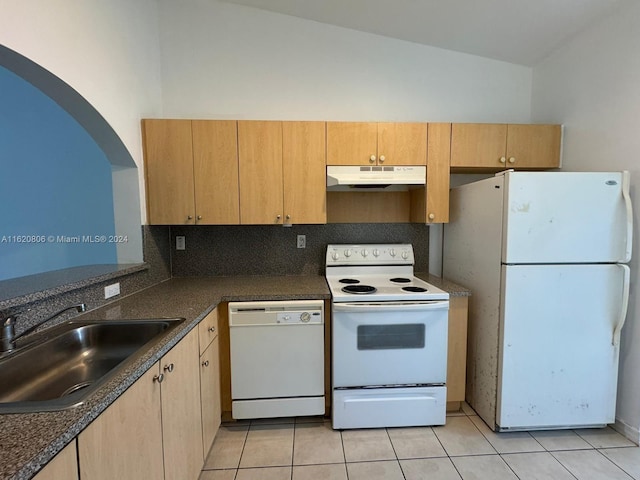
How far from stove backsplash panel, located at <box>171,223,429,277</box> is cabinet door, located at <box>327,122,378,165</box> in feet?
1.99

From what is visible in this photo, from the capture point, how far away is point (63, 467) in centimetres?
71

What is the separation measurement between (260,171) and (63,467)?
182 cm

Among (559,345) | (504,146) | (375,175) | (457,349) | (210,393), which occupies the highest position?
(504,146)

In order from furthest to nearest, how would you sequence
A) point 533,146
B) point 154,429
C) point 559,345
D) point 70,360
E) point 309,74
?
point 309,74 → point 533,146 → point 559,345 → point 70,360 → point 154,429

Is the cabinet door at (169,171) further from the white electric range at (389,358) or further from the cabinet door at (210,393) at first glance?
the white electric range at (389,358)

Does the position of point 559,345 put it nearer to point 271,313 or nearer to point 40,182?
point 271,313

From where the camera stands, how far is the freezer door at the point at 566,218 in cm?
180

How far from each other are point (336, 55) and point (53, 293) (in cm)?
250

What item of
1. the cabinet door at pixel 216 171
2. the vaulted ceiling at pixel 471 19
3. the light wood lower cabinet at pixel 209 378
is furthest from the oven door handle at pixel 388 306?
Result: the vaulted ceiling at pixel 471 19

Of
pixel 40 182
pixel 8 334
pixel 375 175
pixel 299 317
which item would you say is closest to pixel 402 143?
pixel 375 175

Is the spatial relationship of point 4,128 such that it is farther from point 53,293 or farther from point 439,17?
point 439,17

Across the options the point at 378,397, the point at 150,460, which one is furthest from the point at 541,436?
the point at 150,460

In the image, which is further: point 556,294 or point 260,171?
point 260,171

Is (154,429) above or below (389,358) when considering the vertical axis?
above
